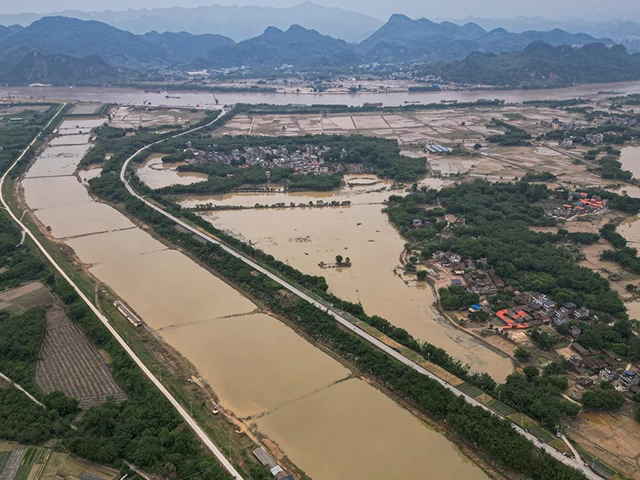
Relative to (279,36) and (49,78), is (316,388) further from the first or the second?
(279,36)

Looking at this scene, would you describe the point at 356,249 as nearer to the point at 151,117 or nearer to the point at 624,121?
the point at 624,121

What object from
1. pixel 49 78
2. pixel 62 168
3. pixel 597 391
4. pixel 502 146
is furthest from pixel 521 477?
pixel 49 78

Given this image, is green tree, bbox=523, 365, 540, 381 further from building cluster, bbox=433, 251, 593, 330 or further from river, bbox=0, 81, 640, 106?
river, bbox=0, 81, 640, 106

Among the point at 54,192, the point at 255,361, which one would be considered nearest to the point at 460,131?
the point at 54,192

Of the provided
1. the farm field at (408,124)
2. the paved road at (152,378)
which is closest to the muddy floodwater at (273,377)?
the paved road at (152,378)

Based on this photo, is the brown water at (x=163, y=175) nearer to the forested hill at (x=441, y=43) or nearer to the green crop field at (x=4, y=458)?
the green crop field at (x=4, y=458)

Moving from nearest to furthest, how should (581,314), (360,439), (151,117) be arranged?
(360,439) < (581,314) < (151,117)

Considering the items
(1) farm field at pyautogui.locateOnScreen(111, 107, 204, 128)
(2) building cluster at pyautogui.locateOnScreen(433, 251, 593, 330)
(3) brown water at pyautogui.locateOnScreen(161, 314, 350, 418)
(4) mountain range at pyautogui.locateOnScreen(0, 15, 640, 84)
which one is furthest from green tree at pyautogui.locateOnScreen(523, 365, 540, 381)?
(4) mountain range at pyautogui.locateOnScreen(0, 15, 640, 84)
